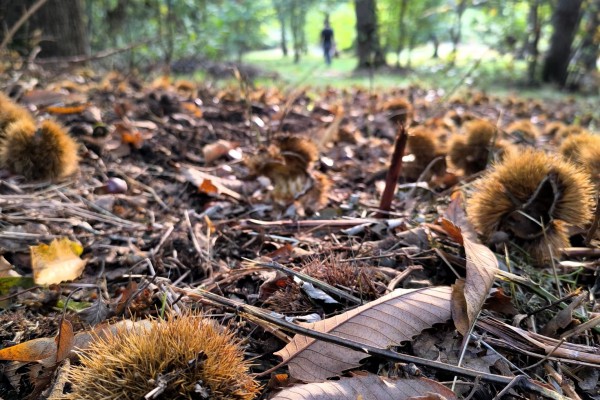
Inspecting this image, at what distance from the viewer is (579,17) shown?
9930mm

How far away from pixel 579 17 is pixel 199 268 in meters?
11.5

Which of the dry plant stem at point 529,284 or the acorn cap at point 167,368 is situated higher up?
the acorn cap at point 167,368

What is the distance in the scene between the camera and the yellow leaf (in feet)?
4.91

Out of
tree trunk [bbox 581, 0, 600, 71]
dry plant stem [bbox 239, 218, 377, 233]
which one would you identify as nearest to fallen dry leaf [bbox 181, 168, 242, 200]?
dry plant stem [bbox 239, 218, 377, 233]

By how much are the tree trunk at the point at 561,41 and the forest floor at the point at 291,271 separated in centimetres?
899

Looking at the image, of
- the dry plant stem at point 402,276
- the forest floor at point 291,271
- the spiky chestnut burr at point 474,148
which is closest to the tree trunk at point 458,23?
the forest floor at point 291,271

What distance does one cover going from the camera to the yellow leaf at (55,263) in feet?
4.91

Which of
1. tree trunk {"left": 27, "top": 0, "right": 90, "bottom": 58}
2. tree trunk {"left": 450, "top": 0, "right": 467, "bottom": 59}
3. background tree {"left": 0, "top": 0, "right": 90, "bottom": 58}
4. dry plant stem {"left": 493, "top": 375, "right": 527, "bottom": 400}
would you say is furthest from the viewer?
tree trunk {"left": 450, "top": 0, "right": 467, "bottom": 59}

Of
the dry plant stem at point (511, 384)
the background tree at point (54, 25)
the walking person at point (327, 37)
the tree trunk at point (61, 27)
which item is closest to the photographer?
the dry plant stem at point (511, 384)

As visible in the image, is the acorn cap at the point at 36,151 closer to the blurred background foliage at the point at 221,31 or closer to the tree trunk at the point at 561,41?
the blurred background foliage at the point at 221,31

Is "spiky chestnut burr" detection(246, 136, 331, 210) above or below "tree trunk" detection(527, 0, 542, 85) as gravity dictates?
below

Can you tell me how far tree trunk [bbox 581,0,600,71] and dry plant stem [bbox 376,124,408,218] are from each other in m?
9.94

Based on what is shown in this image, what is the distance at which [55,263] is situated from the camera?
1.56 m

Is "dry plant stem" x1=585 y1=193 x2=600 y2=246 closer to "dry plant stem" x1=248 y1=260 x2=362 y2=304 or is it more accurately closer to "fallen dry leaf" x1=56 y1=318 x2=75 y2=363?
"dry plant stem" x1=248 y1=260 x2=362 y2=304
